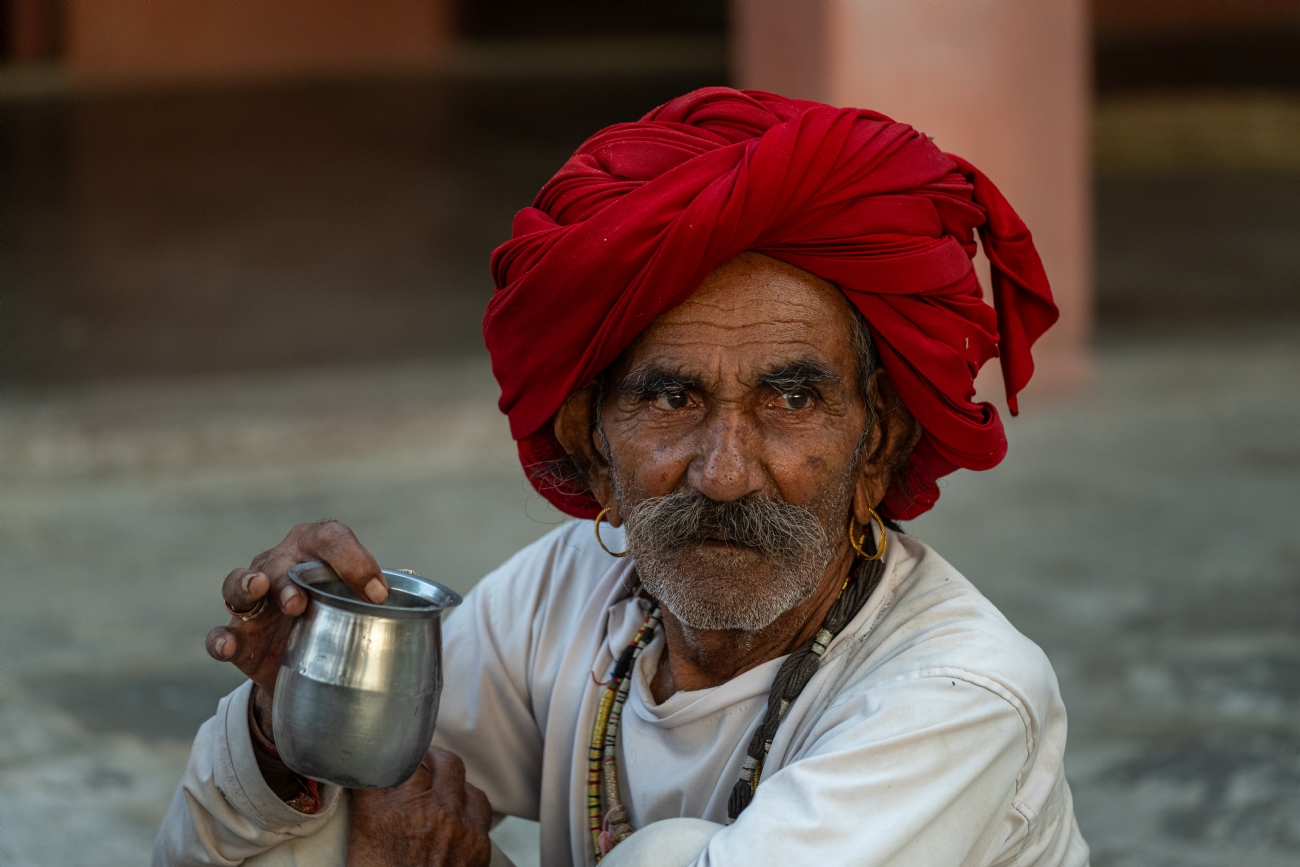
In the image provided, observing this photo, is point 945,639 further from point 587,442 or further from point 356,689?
point 356,689

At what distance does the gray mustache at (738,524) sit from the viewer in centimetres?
219

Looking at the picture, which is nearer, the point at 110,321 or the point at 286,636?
the point at 286,636

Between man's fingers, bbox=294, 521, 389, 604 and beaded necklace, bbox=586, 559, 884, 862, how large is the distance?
49 centimetres

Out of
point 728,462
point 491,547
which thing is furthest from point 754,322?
point 491,547

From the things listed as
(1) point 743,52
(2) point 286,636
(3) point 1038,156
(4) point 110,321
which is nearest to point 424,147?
(4) point 110,321

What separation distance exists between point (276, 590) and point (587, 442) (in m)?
0.57

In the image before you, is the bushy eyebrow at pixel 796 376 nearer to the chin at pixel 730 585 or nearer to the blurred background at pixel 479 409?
the chin at pixel 730 585

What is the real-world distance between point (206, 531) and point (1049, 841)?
414 centimetres

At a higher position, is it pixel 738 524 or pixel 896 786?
pixel 738 524

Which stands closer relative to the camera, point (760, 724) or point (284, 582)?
point (284, 582)

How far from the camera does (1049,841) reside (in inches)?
87.7

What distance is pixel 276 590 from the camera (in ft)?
7.13

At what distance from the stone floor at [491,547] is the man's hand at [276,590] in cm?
168

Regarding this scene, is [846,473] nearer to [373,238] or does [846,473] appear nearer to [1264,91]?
[373,238]
